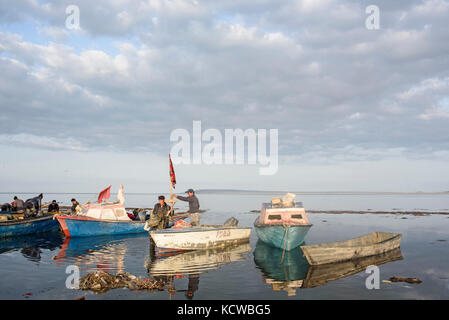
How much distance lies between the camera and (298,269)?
15.0 meters

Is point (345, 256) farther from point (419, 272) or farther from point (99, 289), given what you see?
point (99, 289)

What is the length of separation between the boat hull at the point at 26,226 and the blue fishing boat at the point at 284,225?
18.6 metres

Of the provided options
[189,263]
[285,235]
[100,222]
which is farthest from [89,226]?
[285,235]

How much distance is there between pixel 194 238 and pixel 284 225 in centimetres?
550

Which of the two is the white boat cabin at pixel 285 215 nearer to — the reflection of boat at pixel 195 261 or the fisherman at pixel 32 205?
the reflection of boat at pixel 195 261

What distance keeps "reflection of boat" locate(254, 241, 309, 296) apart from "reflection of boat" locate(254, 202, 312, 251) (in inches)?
25.4

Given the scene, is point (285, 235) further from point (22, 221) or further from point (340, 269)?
point (22, 221)

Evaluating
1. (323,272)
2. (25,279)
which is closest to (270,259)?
(323,272)

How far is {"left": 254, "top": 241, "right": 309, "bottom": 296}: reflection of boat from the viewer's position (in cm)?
1253

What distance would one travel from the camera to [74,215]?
80.8 ft

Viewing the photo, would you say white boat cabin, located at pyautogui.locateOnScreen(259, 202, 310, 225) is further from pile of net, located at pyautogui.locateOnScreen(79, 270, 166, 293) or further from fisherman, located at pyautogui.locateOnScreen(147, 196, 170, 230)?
pile of net, located at pyautogui.locateOnScreen(79, 270, 166, 293)

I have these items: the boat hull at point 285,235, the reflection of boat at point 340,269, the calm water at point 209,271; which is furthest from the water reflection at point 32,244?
the reflection of boat at point 340,269

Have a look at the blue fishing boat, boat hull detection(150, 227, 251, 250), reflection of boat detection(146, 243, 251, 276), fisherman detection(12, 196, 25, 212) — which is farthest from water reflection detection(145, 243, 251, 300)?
fisherman detection(12, 196, 25, 212)

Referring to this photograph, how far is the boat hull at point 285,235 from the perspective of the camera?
18.7m
